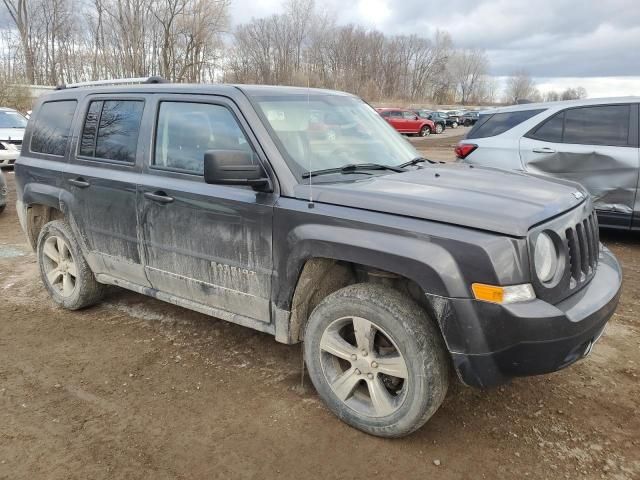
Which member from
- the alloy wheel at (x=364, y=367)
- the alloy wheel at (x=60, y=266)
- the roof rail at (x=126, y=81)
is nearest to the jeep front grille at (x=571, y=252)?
the alloy wheel at (x=364, y=367)

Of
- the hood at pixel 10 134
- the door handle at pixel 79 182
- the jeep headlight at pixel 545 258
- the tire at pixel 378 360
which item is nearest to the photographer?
the jeep headlight at pixel 545 258

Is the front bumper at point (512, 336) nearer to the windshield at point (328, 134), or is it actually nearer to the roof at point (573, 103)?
the windshield at point (328, 134)

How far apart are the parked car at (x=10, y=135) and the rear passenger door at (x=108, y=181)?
411 inches

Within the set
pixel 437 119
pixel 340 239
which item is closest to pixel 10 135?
pixel 340 239

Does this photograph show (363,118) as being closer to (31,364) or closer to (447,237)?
(447,237)

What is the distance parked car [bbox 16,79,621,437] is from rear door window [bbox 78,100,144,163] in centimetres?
2

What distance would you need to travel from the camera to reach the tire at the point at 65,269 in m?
4.53

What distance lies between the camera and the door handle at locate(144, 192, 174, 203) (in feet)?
11.6

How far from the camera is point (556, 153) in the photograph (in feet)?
21.6

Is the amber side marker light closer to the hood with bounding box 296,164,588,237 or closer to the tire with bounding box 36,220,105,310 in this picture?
the hood with bounding box 296,164,588,237

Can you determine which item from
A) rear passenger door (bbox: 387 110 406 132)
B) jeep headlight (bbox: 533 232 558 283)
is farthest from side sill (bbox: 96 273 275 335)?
rear passenger door (bbox: 387 110 406 132)

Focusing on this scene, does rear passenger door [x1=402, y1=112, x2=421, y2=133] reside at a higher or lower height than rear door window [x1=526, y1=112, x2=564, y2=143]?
higher

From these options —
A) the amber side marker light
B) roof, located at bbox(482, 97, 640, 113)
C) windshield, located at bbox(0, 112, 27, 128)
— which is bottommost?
the amber side marker light

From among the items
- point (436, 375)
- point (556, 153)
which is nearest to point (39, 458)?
point (436, 375)
